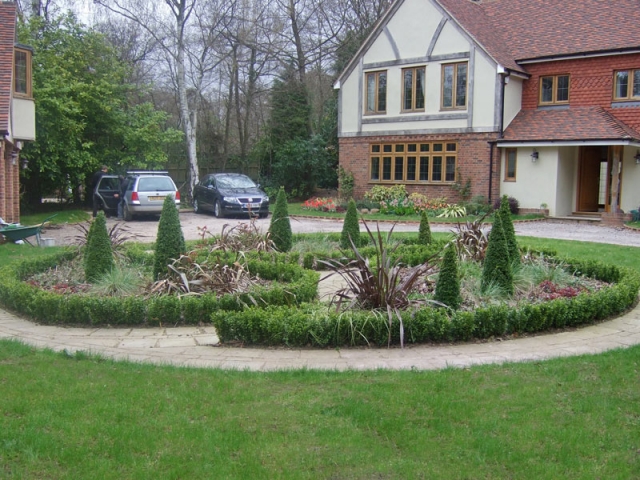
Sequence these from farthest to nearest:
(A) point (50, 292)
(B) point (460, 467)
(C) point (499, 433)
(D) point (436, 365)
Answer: (A) point (50, 292)
(D) point (436, 365)
(C) point (499, 433)
(B) point (460, 467)

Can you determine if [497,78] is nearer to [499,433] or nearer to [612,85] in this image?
[612,85]

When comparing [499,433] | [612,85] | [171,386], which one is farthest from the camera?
[612,85]

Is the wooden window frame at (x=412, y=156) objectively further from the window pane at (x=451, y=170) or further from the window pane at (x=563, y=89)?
the window pane at (x=563, y=89)

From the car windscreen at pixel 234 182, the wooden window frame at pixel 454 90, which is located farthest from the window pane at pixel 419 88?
the car windscreen at pixel 234 182

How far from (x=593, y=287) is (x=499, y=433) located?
5577 mm

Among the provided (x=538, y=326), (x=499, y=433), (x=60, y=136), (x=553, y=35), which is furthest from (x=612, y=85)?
(x=499, y=433)

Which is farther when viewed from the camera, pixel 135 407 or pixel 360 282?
pixel 360 282

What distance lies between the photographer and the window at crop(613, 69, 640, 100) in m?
21.2

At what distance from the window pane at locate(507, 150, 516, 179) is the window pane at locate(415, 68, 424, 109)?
13.2 ft

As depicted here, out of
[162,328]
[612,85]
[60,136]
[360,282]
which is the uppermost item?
[612,85]

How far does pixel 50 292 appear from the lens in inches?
320

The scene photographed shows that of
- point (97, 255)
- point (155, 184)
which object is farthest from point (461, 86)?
point (97, 255)

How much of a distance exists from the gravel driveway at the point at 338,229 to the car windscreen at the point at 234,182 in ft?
4.86

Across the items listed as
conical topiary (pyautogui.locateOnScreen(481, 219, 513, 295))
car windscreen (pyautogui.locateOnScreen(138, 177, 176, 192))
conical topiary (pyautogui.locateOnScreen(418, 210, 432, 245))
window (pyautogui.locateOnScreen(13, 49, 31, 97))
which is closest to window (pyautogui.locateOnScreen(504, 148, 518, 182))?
conical topiary (pyautogui.locateOnScreen(418, 210, 432, 245))
